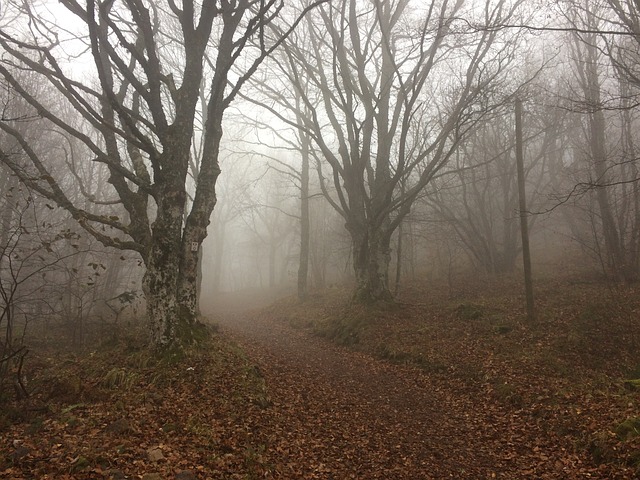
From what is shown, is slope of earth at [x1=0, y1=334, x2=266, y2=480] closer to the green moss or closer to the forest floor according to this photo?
the forest floor

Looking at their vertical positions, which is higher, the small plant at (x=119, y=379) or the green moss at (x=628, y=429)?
the small plant at (x=119, y=379)

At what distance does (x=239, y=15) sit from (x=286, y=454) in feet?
26.0

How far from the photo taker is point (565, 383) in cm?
634

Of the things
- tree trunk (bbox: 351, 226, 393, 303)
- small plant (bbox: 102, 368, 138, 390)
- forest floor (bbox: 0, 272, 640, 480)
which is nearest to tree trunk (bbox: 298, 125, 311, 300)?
tree trunk (bbox: 351, 226, 393, 303)

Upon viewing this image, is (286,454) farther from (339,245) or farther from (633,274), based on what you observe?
(339,245)

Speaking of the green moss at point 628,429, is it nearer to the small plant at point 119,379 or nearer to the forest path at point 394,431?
the forest path at point 394,431

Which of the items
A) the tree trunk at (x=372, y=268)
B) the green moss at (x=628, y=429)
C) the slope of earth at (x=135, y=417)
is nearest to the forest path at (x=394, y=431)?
the slope of earth at (x=135, y=417)

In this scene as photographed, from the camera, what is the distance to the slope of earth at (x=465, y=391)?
471 centimetres

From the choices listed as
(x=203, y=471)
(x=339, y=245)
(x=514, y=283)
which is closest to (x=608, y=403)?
(x=203, y=471)

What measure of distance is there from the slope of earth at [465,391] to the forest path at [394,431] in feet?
0.06

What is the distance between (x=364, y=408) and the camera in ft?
20.6

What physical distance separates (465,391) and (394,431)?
79.6 inches

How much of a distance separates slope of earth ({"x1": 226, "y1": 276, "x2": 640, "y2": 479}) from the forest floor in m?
0.03

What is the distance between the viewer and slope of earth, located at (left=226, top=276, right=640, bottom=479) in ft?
15.5
